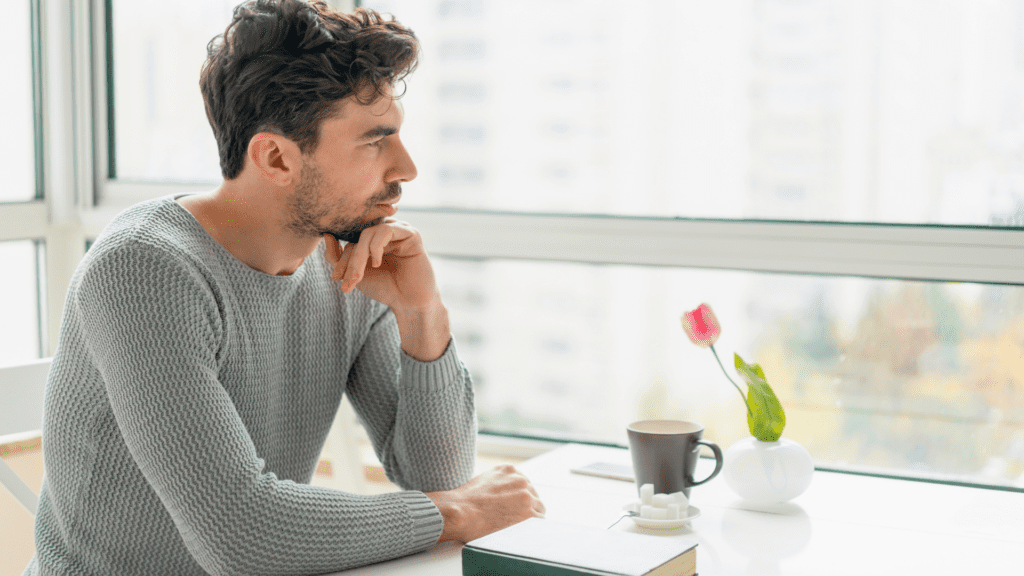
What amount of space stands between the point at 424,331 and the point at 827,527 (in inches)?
23.6

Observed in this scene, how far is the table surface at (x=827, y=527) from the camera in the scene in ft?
3.55

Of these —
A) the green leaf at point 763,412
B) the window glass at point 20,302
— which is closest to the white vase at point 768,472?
the green leaf at point 763,412

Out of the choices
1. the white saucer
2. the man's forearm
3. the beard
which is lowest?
the white saucer

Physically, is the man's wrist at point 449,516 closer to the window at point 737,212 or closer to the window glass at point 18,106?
the window at point 737,212

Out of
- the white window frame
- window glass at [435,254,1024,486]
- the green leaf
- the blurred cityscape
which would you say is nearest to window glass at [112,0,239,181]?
the white window frame

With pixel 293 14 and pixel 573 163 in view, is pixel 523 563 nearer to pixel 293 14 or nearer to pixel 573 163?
pixel 293 14

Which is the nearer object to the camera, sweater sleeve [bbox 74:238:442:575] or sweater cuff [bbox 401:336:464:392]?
sweater sleeve [bbox 74:238:442:575]

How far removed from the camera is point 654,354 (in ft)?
6.17

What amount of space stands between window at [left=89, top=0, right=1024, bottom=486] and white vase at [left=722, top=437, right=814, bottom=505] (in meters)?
0.50

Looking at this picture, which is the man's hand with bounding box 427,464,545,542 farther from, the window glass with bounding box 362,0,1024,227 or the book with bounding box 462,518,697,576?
the window glass with bounding box 362,0,1024,227

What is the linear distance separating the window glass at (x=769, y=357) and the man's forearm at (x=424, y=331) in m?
0.58

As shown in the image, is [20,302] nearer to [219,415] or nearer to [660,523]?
[219,415]

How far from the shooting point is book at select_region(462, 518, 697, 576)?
3.00 ft

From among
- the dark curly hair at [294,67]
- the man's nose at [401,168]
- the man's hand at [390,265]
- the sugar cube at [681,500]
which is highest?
the dark curly hair at [294,67]
